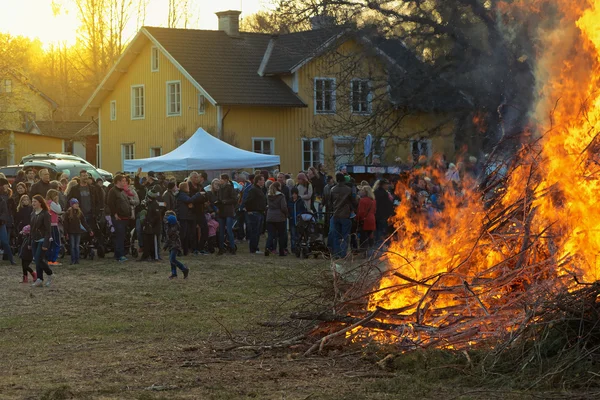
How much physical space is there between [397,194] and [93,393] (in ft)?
54.1

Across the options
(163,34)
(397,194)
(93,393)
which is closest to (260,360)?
(93,393)

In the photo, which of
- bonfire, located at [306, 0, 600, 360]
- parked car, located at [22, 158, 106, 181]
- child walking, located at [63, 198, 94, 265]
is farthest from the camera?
parked car, located at [22, 158, 106, 181]

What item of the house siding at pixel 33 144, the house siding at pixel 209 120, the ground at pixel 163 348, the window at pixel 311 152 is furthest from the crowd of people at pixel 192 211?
the house siding at pixel 33 144

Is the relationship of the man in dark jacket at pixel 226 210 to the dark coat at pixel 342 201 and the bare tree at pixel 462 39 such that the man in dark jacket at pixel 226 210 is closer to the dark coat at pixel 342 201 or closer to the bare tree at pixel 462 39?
the dark coat at pixel 342 201

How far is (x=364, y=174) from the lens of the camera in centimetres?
2819

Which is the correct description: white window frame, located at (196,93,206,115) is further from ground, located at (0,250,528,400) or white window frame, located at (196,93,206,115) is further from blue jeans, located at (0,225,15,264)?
ground, located at (0,250,528,400)

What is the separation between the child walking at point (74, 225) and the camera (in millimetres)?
19969

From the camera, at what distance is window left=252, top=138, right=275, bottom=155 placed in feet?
135

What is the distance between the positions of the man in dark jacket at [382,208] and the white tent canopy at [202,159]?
663 centimetres

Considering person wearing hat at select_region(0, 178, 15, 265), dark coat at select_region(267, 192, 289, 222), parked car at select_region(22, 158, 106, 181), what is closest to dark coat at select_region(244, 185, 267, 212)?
dark coat at select_region(267, 192, 289, 222)

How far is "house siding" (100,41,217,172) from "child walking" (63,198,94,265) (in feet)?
64.0

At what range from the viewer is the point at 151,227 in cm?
2072

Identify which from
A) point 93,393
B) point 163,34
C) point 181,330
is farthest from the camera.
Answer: point 163,34

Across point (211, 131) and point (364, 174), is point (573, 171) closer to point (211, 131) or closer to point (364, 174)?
point (364, 174)
